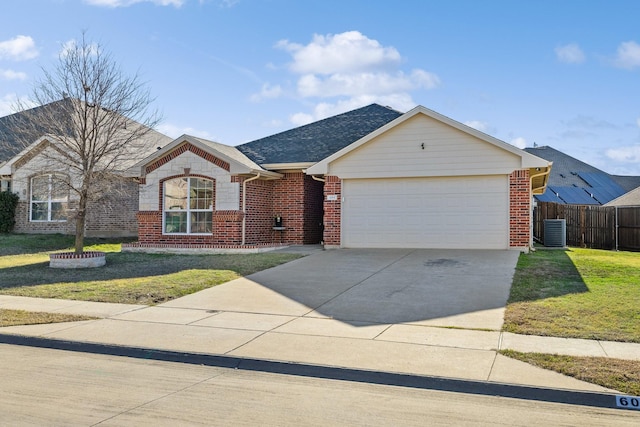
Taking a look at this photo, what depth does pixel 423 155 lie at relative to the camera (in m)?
16.9

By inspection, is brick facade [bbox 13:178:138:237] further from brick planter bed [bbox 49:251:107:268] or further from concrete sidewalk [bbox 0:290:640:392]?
concrete sidewalk [bbox 0:290:640:392]

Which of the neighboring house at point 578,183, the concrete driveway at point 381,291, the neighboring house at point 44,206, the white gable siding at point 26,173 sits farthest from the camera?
the neighboring house at point 578,183

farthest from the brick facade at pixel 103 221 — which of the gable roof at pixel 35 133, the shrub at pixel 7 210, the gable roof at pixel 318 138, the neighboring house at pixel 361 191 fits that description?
the gable roof at pixel 318 138

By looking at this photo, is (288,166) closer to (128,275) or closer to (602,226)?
(128,275)

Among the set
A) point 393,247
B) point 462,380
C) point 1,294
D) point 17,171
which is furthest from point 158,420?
point 17,171

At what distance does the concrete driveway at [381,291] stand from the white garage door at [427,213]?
1430 mm

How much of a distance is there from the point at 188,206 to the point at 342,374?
536 inches

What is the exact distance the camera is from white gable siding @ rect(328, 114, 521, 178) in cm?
1627

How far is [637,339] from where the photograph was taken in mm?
7070

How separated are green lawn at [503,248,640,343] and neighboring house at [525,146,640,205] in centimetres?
2826

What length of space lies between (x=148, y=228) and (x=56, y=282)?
6469 mm

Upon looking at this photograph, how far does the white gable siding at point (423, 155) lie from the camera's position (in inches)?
640

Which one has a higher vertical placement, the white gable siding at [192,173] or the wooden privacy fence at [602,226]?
the white gable siding at [192,173]

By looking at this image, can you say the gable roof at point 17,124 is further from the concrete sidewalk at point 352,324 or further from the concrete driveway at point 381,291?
the concrete driveway at point 381,291
